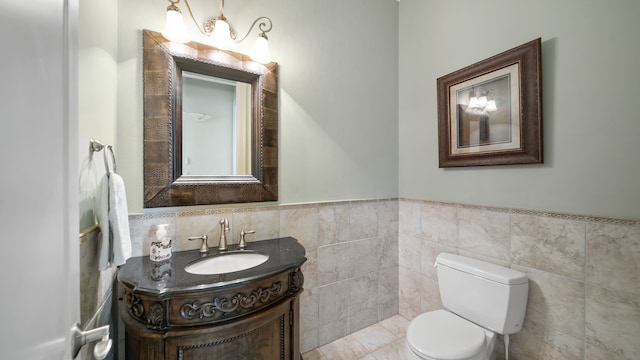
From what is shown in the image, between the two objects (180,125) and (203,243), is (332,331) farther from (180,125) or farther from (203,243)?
(180,125)

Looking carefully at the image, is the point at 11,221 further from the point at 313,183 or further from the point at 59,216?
the point at 313,183

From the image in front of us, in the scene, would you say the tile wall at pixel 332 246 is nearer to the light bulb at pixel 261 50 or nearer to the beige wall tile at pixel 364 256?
the beige wall tile at pixel 364 256

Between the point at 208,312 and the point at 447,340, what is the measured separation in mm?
1198

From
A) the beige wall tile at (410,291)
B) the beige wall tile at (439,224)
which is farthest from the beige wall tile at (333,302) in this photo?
the beige wall tile at (439,224)

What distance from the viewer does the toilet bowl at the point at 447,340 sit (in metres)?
1.21

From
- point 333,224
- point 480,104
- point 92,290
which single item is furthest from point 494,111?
point 92,290

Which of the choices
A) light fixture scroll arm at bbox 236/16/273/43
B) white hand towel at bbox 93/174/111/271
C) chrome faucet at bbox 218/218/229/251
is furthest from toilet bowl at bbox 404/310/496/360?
light fixture scroll arm at bbox 236/16/273/43

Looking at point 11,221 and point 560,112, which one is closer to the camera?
point 11,221

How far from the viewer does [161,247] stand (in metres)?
1.20

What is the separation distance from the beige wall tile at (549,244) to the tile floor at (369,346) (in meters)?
1.04

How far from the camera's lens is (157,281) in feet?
3.24

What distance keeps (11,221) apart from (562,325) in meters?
2.05

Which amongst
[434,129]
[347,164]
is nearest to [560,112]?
[434,129]

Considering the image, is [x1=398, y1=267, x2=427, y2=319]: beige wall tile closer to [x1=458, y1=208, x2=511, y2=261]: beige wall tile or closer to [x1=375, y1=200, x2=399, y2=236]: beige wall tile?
[x1=375, y1=200, x2=399, y2=236]: beige wall tile
